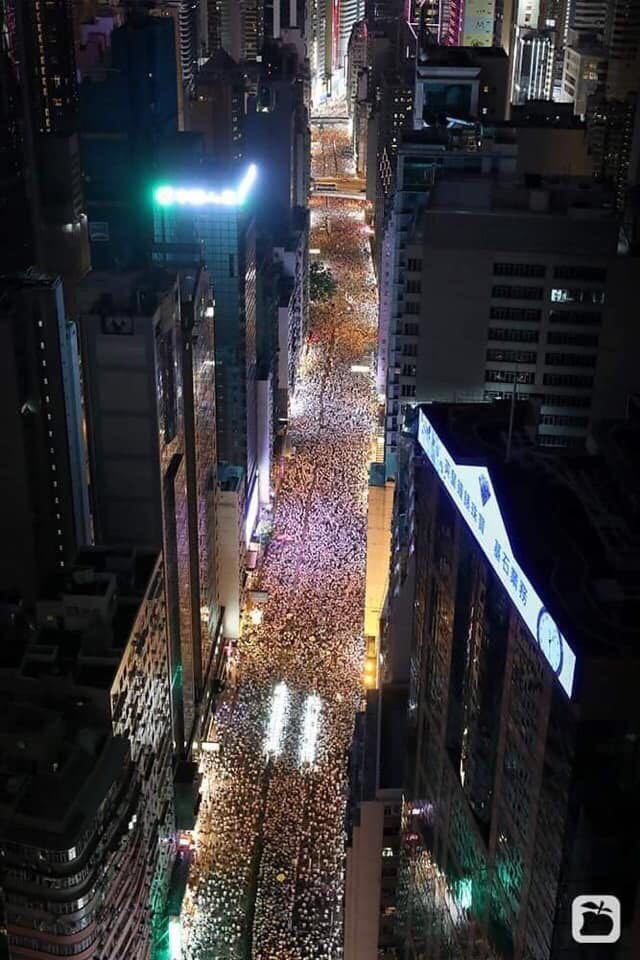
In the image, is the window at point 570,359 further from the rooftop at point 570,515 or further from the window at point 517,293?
the rooftop at point 570,515

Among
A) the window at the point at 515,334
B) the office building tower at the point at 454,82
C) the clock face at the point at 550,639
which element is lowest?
the window at the point at 515,334

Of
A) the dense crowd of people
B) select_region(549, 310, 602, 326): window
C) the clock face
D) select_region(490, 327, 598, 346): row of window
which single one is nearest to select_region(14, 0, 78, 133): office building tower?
the dense crowd of people

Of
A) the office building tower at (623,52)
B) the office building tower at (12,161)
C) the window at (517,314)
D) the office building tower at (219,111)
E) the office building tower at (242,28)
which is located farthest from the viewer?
the office building tower at (242,28)

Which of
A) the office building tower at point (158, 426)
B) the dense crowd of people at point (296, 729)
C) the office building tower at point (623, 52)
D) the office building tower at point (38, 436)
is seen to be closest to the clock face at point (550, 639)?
the office building tower at point (158, 426)

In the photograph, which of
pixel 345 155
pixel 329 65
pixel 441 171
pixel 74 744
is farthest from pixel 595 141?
pixel 329 65

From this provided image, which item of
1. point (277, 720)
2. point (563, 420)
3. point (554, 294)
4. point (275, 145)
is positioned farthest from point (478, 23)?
point (277, 720)

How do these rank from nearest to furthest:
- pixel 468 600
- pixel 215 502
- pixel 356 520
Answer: pixel 468 600
pixel 215 502
pixel 356 520

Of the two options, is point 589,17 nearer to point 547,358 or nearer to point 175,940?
point 547,358

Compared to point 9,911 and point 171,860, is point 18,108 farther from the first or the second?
point 9,911
